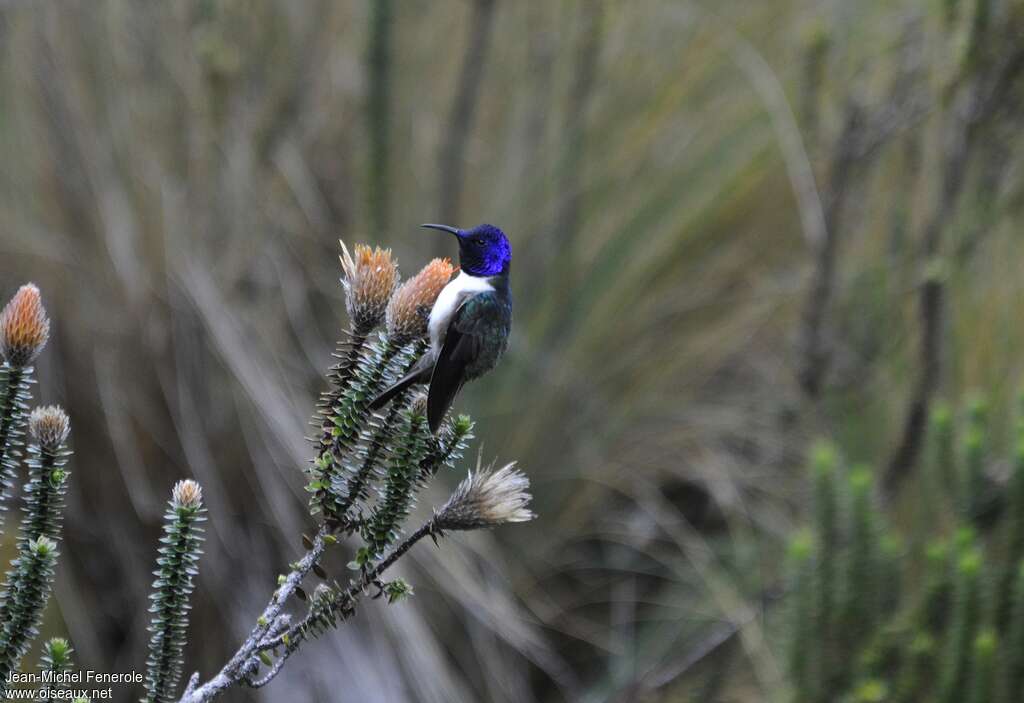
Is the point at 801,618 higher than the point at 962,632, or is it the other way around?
the point at 801,618

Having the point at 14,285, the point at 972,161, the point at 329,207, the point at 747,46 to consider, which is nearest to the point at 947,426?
the point at 972,161

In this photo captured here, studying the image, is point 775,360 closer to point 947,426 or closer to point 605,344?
point 605,344

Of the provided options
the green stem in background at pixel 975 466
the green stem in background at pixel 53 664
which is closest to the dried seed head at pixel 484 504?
the green stem in background at pixel 53 664

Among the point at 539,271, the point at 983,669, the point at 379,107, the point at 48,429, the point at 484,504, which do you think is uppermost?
the point at 379,107

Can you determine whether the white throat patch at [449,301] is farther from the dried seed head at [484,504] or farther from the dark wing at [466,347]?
the dried seed head at [484,504]

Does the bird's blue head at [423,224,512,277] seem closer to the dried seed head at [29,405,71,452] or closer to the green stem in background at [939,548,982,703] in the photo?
the dried seed head at [29,405,71,452]

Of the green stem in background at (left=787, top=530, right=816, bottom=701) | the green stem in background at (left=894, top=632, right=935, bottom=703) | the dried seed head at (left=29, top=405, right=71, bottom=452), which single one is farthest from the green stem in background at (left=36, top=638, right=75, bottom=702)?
the green stem in background at (left=894, top=632, right=935, bottom=703)

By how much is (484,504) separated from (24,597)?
45 centimetres

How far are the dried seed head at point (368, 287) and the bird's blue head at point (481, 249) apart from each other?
0.34 metres

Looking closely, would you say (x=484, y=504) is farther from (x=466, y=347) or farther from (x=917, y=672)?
(x=917, y=672)

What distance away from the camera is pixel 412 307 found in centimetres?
A: 115

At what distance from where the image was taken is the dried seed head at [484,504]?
3.31 ft

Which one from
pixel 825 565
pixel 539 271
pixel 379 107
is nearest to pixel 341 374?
pixel 825 565

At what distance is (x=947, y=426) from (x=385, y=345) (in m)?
1.58
